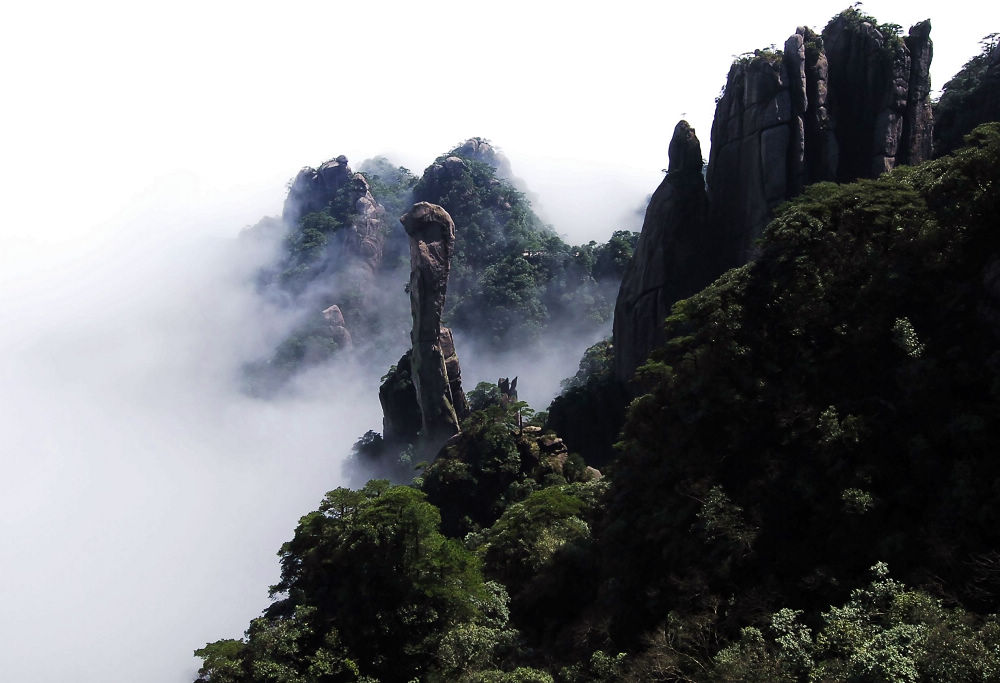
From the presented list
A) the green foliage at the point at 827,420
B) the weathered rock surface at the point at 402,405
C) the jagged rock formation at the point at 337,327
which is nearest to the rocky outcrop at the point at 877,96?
the green foliage at the point at 827,420

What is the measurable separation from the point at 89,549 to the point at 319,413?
4366 centimetres

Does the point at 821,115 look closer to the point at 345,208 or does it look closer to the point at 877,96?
the point at 877,96

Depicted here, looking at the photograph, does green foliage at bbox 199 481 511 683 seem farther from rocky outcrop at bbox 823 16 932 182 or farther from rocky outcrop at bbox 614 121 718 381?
rocky outcrop at bbox 823 16 932 182

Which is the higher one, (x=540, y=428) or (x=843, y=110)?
(x=843, y=110)

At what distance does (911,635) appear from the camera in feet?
45.5

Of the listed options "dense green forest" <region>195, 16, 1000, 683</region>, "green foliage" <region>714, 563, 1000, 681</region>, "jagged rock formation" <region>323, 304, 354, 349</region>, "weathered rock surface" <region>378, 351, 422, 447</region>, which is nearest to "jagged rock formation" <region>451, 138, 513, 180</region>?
"jagged rock formation" <region>323, 304, 354, 349</region>

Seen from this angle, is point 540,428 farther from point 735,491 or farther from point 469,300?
point 469,300

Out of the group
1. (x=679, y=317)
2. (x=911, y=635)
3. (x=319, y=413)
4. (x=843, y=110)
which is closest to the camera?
(x=911, y=635)

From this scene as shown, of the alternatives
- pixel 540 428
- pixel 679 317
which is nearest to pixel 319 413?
pixel 540 428

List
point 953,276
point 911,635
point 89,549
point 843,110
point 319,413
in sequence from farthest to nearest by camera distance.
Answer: point 89,549 → point 319,413 → point 843,110 → point 953,276 → point 911,635

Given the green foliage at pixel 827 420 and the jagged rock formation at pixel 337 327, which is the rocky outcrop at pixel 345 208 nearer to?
the jagged rock formation at pixel 337 327

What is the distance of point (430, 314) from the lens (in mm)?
56094

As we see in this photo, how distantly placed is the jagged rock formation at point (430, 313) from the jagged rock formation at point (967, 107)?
3062cm

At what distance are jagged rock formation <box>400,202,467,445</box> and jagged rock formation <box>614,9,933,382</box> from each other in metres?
15.5
